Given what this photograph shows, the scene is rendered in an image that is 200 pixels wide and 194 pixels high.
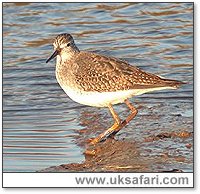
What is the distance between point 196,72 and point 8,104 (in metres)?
2.79

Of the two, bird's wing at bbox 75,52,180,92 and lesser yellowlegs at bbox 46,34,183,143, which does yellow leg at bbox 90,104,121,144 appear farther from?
bird's wing at bbox 75,52,180,92

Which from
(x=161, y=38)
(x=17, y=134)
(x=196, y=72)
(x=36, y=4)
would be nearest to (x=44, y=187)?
(x=17, y=134)

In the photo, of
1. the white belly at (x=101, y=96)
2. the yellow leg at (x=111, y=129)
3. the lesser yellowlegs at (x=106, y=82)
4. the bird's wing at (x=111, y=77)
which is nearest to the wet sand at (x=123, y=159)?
the yellow leg at (x=111, y=129)

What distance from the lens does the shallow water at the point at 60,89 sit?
9.12m

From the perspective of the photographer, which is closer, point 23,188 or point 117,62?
point 23,188

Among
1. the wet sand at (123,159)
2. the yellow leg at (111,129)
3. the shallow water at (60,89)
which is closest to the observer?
the wet sand at (123,159)

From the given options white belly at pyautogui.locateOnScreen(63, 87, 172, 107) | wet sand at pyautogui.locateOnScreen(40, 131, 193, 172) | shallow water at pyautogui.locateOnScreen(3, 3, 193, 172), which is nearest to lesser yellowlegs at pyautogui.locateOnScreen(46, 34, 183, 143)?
white belly at pyautogui.locateOnScreen(63, 87, 172, 107)

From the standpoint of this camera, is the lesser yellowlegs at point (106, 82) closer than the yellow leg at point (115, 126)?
Yes

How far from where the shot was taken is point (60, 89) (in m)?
11.7

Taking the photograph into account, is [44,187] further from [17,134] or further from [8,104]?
[8,104]

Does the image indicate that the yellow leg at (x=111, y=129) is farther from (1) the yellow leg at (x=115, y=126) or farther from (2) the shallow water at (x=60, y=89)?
(2) the shallow water at (x=60, y=89)

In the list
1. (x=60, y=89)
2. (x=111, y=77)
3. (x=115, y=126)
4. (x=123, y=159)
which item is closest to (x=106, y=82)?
(x=111, y=77)

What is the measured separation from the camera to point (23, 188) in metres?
8.18

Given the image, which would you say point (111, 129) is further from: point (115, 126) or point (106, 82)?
point (106, 82)
